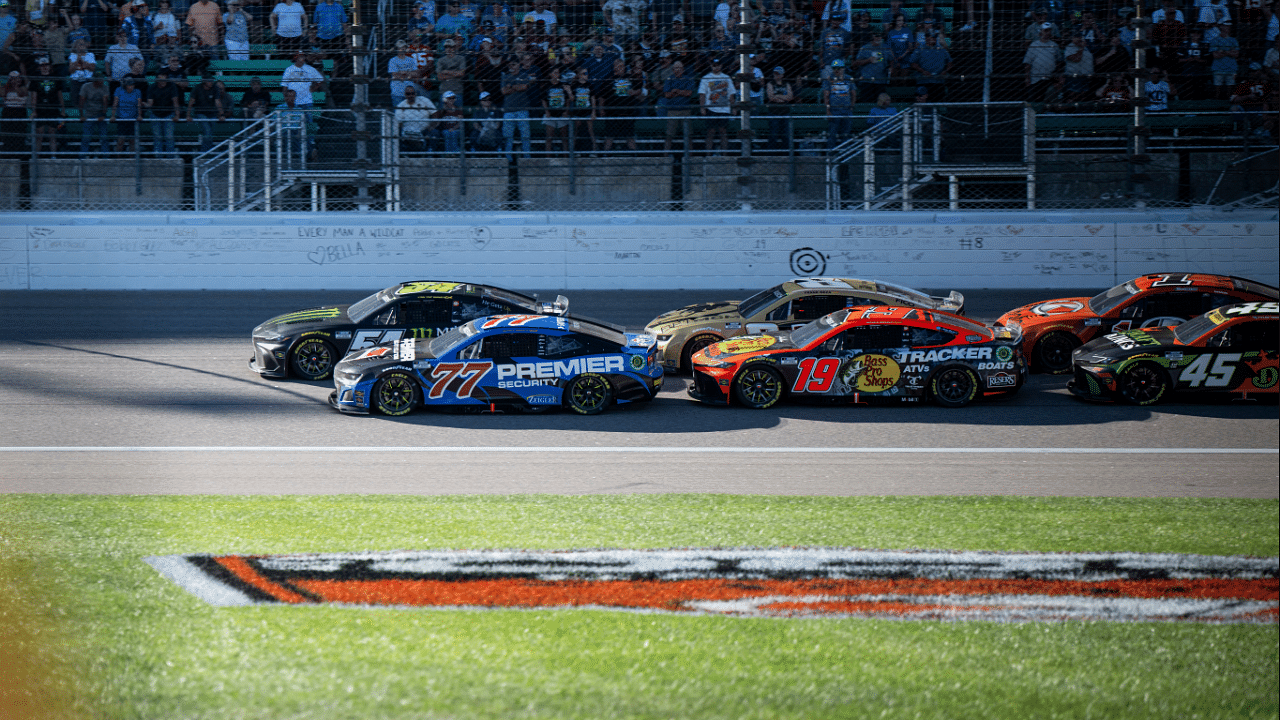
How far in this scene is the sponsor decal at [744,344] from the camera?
12070mm

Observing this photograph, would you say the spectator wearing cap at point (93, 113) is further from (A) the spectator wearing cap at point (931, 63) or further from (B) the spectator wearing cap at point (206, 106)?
(A) the spectator wearing cap at point (931, 63)

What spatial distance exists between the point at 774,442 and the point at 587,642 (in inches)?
195

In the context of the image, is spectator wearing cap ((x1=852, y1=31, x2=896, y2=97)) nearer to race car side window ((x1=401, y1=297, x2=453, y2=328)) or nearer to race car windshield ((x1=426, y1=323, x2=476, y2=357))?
race car side window ((x1=401, y1=297, x2=453, y2=328))

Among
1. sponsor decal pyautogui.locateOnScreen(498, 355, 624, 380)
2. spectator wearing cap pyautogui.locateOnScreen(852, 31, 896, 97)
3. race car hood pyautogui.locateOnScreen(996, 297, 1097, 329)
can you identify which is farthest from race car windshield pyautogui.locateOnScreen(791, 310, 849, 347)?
spectator wearing cap pyautogui.locateOnScreen(852, 31, 896, 97)

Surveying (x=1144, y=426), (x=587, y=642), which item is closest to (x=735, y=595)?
(x=587, y=642)

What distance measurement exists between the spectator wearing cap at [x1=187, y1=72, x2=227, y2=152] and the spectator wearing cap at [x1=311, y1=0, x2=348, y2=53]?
1.99 meters

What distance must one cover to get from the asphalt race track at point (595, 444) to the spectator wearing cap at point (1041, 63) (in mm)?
7954

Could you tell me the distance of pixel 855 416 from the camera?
11.7 m

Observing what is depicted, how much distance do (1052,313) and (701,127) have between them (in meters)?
7.41

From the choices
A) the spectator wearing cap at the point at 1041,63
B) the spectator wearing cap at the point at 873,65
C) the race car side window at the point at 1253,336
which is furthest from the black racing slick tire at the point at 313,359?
the spectator wearing cap at the point at 1041,63

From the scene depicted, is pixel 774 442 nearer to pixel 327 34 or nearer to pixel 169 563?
pixel 169 563

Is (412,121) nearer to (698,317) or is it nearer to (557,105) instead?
(557,105)

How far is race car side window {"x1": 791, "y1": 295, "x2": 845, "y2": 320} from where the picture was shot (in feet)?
43.2

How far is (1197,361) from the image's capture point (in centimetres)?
1168
